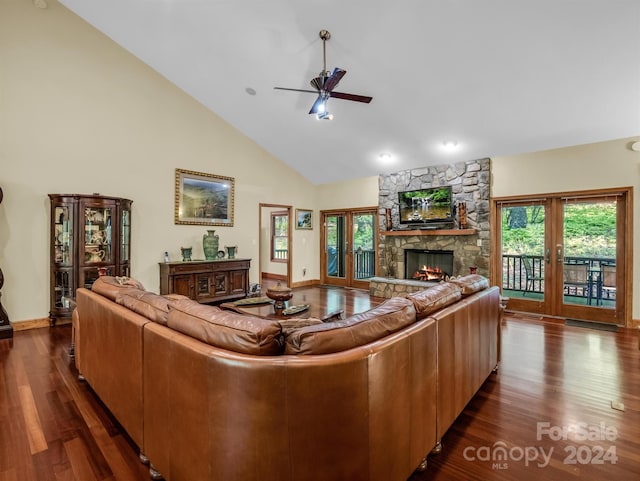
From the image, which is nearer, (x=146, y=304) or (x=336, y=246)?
(x=146, y=304)

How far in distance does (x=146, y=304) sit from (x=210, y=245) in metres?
4.27

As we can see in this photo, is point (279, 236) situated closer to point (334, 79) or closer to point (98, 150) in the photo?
point (98, 150)

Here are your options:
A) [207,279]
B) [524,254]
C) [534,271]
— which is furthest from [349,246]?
[534,271]

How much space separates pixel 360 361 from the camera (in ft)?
3.92

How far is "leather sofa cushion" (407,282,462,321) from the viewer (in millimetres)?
1789

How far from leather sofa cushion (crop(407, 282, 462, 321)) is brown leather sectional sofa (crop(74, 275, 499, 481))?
0.04 ft

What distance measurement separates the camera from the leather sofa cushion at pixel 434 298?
5.87 feet

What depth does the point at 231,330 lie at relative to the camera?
4.26ft

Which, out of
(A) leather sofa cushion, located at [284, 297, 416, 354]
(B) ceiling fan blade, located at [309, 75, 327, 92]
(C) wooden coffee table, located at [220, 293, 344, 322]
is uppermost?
(B) ceiling fan blade, located at [309, 75, 327, 92]

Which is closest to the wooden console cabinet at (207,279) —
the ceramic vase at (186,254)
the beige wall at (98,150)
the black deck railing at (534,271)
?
the ceramic vase at (186,254)

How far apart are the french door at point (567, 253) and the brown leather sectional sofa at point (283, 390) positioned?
4161 mm

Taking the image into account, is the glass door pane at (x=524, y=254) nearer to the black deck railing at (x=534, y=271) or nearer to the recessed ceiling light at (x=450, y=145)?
the black deck railing at (x=534, y=271)

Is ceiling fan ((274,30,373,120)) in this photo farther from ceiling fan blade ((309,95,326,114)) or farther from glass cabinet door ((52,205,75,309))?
glass cabinet door ((52,205,75,309))

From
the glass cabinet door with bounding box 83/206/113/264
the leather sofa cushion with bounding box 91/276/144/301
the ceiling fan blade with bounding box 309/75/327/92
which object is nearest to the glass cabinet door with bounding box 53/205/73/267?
the glass cabinet door with bounding box 83/206/113/264
